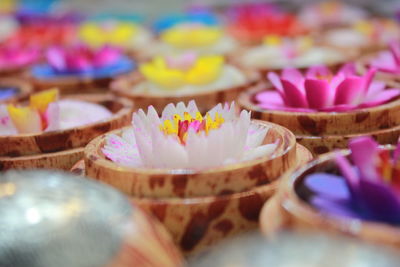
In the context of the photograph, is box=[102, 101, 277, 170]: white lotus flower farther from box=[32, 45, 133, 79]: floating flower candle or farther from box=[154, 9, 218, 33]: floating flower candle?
box=[154, 9, 218, 33]: floating flower candle

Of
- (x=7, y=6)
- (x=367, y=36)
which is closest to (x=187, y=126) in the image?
(x=367, y=36)

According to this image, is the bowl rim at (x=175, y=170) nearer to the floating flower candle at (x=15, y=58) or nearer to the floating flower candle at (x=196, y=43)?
the floating flower candle at (x=15, y=58)

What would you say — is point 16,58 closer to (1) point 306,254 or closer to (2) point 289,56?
(2) point 289,56

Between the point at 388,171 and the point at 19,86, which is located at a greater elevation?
the point at 388,171

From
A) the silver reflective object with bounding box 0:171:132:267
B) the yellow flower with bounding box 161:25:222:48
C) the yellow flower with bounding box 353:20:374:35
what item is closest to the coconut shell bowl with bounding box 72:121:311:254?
the silver reflective object with bounding box 0:171:132:267

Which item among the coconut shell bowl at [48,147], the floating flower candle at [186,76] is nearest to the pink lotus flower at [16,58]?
the floating flower candle at [186,76]
